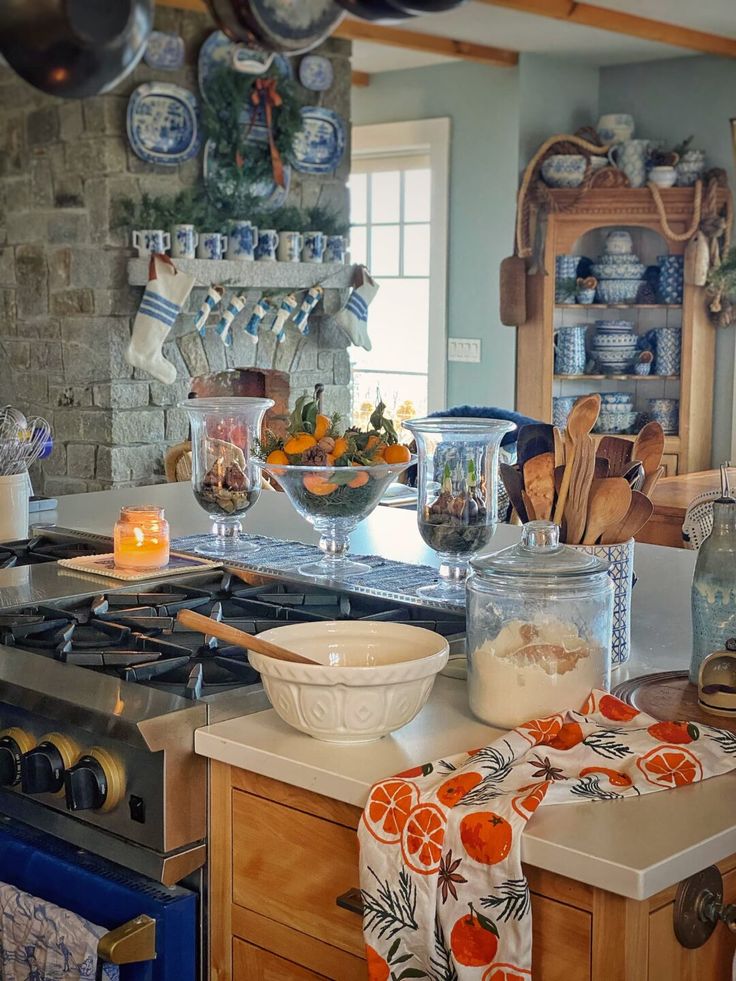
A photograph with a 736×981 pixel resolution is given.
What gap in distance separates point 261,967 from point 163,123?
433 cm

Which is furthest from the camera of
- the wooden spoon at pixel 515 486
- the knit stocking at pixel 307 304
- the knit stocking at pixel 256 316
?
the knit stocking at pixel 307 304

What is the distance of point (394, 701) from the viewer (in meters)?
1.38

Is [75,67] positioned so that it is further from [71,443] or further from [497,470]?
[71,443]

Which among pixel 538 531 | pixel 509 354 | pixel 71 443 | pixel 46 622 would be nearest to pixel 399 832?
pixel 538 531

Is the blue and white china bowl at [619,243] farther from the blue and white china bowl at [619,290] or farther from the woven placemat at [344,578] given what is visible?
the woven placemat at [344,578]

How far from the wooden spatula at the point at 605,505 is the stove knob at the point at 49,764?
723mm

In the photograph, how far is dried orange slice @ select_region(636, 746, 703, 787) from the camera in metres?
1.28

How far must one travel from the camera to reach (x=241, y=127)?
5.45 meters

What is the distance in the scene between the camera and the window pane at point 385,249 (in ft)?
23.0

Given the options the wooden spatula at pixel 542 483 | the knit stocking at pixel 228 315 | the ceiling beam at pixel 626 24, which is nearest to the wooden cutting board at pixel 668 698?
the wooden spatula at pixel 542 483

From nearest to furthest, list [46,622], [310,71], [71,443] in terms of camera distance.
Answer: [46,622] < [71,443] < [310,71]

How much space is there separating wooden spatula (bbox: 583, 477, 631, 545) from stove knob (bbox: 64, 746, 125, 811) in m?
0.68

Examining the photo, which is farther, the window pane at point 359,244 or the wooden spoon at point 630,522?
the window pane at point 359,244

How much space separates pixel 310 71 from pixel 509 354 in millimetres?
1739
